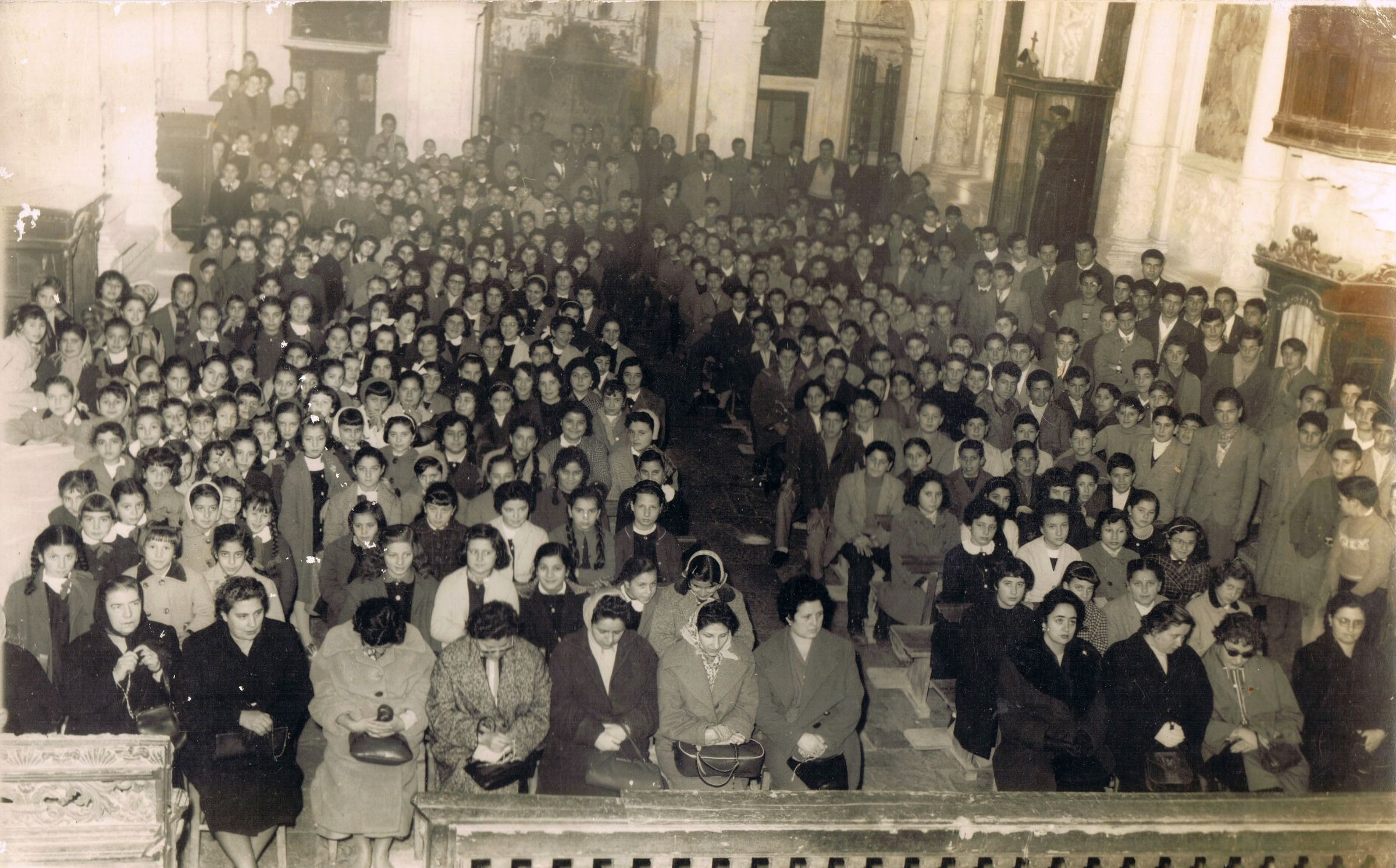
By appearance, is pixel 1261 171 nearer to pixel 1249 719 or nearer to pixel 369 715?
pixel 1249 719

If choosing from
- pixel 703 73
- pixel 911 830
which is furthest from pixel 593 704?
pixel 703 73

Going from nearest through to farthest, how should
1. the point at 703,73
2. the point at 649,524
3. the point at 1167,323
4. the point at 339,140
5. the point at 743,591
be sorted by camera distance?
the point at 649,524, the point at 743,591, the point at 1167,323, the point at 339,140, the point at 703,73

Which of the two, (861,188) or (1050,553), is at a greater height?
(861,188)

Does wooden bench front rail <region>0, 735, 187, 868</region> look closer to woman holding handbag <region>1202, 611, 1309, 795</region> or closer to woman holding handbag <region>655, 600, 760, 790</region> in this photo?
woman holding handbag <region>655, 600, 760, 790</region>

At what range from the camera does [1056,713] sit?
6.56m

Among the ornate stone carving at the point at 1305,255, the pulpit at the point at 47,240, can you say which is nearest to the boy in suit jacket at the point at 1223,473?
the ornate stone carving at the point at 1305,255

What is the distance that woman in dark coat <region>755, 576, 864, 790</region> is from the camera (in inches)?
251

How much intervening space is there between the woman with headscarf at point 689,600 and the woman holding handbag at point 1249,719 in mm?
2296

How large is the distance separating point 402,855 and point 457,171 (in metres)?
12.7

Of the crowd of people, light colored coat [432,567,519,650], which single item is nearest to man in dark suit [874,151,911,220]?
the crowd of people

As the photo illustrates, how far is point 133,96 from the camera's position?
465 inches

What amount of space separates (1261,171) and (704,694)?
997 centimetres

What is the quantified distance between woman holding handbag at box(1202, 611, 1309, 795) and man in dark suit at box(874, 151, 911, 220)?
536 inches

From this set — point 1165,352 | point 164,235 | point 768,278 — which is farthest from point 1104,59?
point 164,235
